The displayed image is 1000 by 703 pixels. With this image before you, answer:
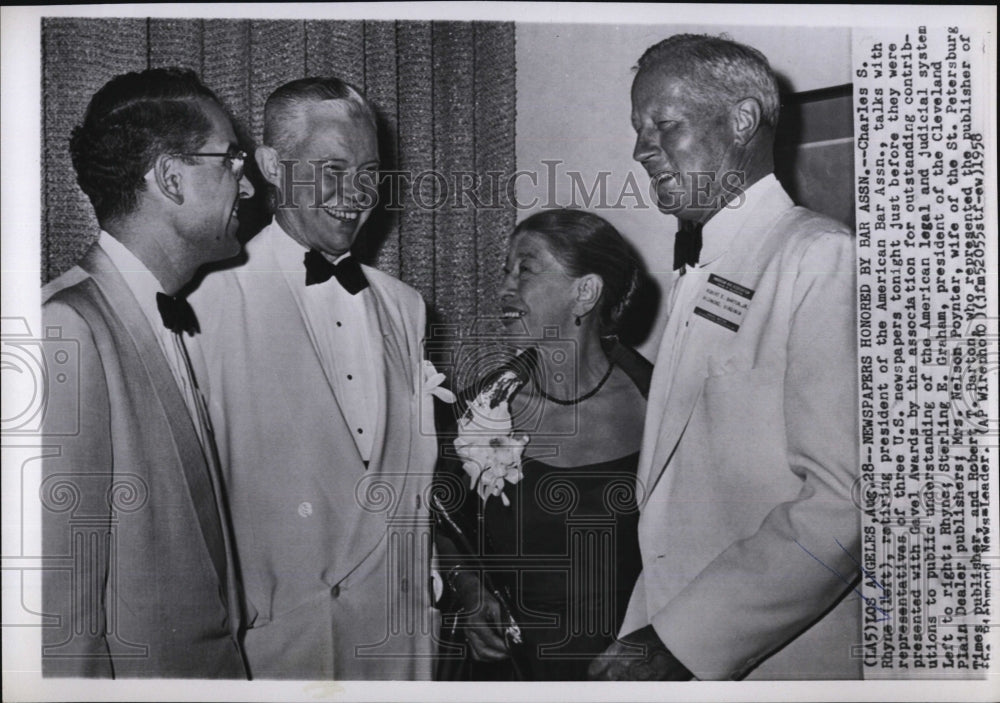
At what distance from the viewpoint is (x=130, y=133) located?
7.42 ft

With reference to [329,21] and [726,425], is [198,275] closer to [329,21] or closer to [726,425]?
[329,21]

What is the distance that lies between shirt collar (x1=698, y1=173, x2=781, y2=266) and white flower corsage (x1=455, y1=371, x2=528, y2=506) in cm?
59

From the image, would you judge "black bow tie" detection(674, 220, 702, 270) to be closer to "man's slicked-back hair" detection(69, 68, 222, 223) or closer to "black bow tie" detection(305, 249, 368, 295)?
"black bow tie" detection(305, 249, 368, 295)

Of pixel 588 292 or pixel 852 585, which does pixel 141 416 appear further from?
pixel 852 585

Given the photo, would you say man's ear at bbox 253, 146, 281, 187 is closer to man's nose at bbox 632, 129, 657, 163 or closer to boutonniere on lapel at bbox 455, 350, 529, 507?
boutonniere on lapel at bbox 455, 350, 529, 507

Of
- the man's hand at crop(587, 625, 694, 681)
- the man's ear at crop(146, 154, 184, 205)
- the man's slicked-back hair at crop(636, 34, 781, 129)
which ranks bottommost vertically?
the man's hand at crop(587, 625, 694, 681)

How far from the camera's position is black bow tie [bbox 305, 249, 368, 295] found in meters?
2.30

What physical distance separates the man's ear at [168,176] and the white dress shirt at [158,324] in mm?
170

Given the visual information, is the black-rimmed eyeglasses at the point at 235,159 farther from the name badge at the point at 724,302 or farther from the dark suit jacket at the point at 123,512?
the name badge at the point at 724,302

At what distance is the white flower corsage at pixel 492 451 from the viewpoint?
229cm

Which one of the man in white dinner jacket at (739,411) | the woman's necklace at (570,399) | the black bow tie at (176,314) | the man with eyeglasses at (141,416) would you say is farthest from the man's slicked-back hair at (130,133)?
the man in white dinner jacket at (739,411)

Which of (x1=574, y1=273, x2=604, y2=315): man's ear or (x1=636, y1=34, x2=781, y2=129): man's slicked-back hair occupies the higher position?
(x1=636, y1=34, x2=781, y2=129): man's slicked-back hair

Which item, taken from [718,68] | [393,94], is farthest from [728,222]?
[393,94]

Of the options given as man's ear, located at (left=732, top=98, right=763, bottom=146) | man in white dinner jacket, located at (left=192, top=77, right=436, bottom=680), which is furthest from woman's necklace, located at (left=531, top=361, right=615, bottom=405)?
man's ear, located at (left=732, top=98, right=763, bottom=146)
